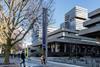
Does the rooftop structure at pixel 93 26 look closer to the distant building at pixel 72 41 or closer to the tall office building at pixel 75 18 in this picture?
the distant building at pixel 72 41

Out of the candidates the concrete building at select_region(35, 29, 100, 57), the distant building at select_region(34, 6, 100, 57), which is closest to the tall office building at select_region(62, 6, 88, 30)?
the distant building at select_region(34, 6, 100, 57)

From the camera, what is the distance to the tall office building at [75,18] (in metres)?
103

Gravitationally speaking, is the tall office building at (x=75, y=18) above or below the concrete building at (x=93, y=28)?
above

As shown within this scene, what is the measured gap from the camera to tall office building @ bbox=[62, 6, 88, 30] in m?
103

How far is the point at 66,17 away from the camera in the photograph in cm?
11244

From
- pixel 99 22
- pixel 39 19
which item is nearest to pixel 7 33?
pixel 39 19

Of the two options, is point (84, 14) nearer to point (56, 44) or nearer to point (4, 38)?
point (56, 44)

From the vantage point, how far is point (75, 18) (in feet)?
339

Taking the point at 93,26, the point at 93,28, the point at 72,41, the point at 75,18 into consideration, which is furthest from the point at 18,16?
the point at 75,18

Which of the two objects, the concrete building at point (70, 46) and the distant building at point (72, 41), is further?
Result: the concrete building at point (70, 46)

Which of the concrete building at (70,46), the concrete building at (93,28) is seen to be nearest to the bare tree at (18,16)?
the concrete building at (93,28)

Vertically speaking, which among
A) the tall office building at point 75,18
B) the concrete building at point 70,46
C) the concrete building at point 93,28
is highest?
the tall office building at point 75,18

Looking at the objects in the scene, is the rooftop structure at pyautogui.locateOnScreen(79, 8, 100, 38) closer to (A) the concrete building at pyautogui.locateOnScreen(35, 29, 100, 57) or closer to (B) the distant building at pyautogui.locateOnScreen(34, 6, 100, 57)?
(B) the distant building at pyautogui.locateOnScreen(34, 6, 100, 57)

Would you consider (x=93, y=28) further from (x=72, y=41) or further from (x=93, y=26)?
(x=72, y=41)
